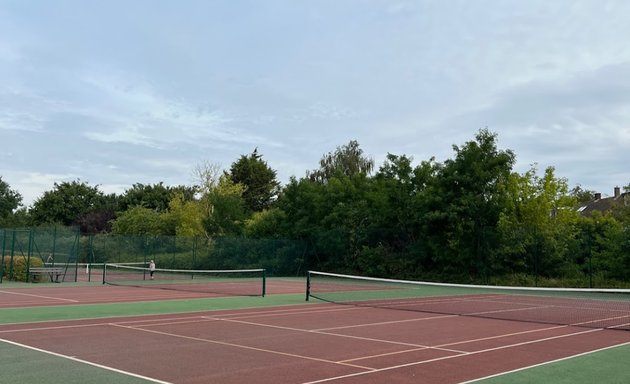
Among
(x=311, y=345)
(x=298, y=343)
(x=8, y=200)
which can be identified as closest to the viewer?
(x=311, y=345)

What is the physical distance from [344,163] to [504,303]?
39752mm

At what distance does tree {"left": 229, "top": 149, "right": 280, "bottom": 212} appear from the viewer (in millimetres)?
69412

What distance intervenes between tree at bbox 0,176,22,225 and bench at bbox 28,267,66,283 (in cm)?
5863

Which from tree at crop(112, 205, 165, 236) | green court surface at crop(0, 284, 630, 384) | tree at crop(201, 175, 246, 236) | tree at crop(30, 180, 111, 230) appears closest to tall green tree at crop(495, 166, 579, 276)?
green court surface at crop(0, 284, 630, 384)

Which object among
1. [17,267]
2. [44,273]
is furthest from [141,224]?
[17,267]

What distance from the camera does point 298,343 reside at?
1028 cm

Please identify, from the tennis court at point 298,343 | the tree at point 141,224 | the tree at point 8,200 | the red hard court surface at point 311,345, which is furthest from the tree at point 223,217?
the tree at point 8,200

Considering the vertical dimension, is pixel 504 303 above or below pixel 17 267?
below

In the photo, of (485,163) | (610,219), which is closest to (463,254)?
(485,163)

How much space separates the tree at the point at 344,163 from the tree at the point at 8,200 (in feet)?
147

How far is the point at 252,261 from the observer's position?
36.1 meters

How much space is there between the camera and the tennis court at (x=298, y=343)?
7.65 metres

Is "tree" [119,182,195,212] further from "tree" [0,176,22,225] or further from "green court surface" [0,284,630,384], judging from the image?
"green court surface" [0,284,630,384]

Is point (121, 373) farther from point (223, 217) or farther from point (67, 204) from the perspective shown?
point (67, 204)
